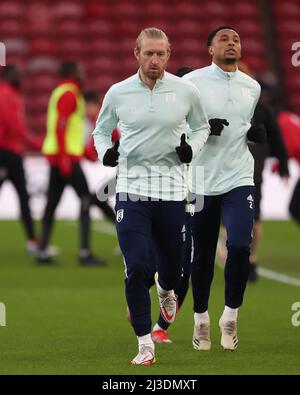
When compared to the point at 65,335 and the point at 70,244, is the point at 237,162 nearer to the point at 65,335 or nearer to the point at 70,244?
the point at 65,335

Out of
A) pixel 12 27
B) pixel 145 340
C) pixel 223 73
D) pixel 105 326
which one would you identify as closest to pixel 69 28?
pixel 12 27

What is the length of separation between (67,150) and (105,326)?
5.21m

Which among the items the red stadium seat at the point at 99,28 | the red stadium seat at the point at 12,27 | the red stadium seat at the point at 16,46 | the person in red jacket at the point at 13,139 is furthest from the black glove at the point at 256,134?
the red stadium seat at the point at 99,28

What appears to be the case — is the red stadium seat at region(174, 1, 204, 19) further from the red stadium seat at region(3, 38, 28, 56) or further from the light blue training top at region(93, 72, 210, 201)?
the light blue training top at region(93, 72, 210, 201)

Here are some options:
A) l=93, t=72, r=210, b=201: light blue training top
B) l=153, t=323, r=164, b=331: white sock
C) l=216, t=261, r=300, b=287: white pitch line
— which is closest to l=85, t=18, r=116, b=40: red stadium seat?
l=216, t=261, r=300, b=287: white pitch line

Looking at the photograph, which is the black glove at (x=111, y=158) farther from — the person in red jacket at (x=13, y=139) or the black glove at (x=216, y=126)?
the person in red jacket at (x=13, y=139)

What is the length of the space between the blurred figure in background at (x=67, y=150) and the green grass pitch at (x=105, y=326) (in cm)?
35

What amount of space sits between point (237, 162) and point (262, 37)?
19736mm

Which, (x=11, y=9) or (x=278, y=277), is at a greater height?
(x=11, y=9)

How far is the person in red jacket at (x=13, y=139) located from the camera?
15.3 meters

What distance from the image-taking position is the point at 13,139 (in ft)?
51.0

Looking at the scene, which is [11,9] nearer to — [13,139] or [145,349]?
[13,139]

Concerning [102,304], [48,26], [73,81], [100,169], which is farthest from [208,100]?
[48,26]

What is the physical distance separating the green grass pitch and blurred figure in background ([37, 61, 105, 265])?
35 cm
